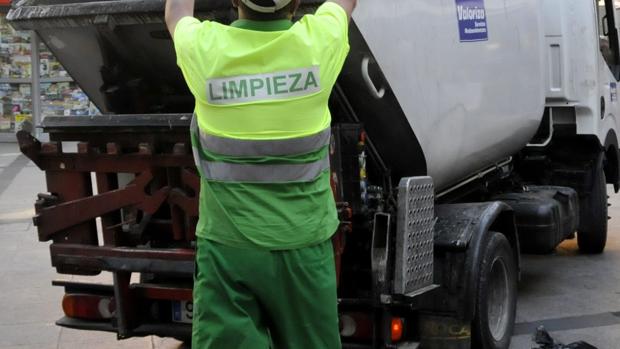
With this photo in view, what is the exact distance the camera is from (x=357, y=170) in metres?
4.21

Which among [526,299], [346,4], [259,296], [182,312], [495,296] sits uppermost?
[346,4]

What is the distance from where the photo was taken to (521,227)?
6391 mm

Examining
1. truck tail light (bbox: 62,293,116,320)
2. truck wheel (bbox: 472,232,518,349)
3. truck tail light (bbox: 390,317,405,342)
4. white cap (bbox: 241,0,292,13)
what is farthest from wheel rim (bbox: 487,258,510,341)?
white cap (bbox: 241,0,292,13)

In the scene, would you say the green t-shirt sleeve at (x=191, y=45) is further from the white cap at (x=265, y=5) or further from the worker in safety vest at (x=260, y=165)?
the white cap at (x=265, y=5)

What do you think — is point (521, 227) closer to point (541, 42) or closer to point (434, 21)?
point (541, 42)

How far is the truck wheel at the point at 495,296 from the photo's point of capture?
15.6 feet

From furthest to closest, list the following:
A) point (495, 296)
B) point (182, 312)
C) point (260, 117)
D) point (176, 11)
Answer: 1. point (495, 296)
2. point (182, 312)
3. point (176, 11)
4. point (260, 117)

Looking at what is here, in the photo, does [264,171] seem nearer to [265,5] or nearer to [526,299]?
[265,5]

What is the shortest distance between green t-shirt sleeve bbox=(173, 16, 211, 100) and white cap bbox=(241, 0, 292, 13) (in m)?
0.15

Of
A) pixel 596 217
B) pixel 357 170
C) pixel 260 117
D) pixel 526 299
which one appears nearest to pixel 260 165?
pixel 260 117

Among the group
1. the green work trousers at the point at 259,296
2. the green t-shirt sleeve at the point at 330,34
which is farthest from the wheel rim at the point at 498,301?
the green t-shirt sleeve at the point at 330,34

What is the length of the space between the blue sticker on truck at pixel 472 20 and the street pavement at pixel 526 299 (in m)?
2.14

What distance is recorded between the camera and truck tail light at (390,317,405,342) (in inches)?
170

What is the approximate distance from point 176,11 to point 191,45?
22 centimetres
